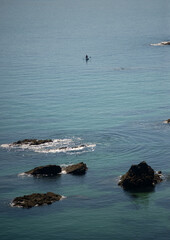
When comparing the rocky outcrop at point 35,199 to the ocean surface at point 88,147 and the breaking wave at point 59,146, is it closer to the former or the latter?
the ocean surface at point 88,147

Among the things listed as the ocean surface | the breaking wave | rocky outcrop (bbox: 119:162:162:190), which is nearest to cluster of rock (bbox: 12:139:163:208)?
rocky outcrop (bbox: 119:162:162:190)

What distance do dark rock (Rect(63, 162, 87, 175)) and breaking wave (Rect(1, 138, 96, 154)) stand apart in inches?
322

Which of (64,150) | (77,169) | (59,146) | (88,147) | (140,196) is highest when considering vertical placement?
(59,146)

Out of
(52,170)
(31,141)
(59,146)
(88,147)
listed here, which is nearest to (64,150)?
(59,146)

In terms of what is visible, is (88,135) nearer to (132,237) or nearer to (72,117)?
(72,117)

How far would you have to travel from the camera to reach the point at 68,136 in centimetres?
11912

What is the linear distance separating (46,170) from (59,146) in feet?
44.8

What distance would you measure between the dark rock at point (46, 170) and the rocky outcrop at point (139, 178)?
35.3 feet

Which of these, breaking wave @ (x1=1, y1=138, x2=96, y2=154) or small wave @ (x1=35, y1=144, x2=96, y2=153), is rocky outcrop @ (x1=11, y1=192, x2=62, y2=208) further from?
small wave @ (x1=35, y1=144, x2=96, y2=153)

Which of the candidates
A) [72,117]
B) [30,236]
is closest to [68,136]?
[72,117]

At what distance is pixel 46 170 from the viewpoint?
329 feet

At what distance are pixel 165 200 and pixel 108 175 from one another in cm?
1283

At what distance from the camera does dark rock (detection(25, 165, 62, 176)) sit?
9994 centimetres

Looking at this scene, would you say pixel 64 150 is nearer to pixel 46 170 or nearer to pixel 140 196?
pixel 46 170
